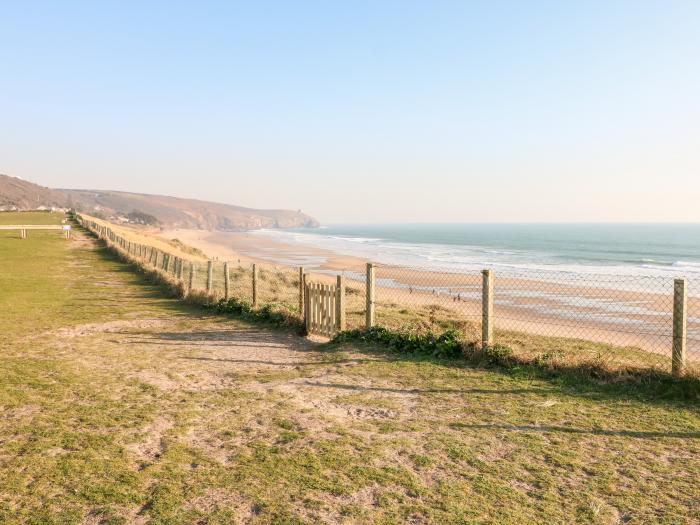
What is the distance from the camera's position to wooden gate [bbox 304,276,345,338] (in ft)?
37.7

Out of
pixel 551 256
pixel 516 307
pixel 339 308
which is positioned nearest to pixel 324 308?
pixel 339 308

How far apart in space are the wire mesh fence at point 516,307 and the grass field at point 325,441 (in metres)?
1.14

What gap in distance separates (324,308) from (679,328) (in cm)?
639

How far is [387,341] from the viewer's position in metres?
10.5

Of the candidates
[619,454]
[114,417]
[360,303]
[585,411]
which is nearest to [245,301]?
[360,303]

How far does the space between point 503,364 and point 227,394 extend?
423 centimetres

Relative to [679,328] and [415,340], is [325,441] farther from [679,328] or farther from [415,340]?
[679,328]

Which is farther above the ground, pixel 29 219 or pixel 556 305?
pixel 29 219

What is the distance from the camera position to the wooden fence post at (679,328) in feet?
25.0

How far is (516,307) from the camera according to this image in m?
22.5

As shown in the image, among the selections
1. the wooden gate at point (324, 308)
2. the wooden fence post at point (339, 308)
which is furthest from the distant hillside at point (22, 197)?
the wooden fence post at point (339, 308)

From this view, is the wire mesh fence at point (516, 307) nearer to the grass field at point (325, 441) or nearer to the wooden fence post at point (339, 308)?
the wooden fence post at point (339, 308)

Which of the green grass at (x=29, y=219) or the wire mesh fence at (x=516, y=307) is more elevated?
the green grass at (x=29, y=219)

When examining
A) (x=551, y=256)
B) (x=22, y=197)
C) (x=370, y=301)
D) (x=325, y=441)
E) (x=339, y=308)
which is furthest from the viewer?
(x=22, y=197)
